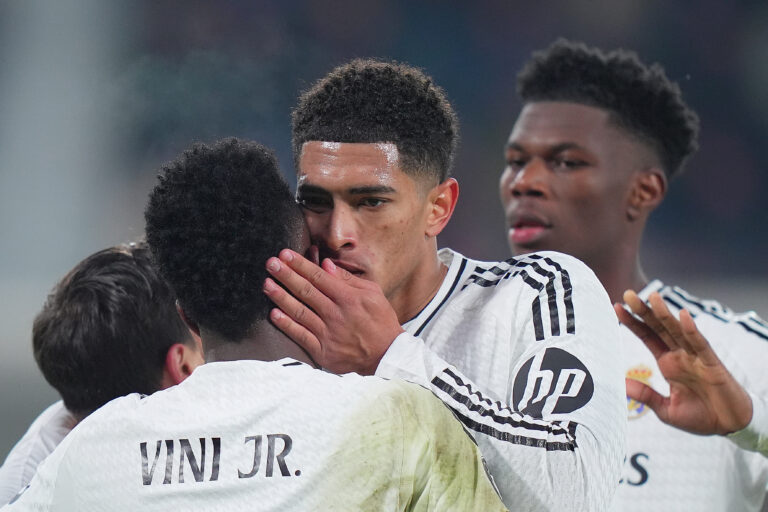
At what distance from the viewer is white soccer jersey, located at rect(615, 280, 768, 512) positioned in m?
3.18

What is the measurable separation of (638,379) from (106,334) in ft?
6.35

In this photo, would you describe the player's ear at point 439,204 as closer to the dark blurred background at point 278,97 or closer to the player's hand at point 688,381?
the player's hand at point 688,381

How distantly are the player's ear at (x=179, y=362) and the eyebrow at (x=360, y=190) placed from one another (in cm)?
50

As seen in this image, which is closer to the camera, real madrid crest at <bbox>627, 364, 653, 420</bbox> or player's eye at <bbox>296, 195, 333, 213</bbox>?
player's eye at <bbox>296, 195, 333, 213</bbox>

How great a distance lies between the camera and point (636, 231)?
12.7ft

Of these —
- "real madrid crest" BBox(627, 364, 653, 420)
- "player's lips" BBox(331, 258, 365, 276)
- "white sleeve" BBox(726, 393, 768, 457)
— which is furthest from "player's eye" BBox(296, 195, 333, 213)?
"real madrid crest" BBox(627, 364, 653, 420)

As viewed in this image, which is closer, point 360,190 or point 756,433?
point 360,190

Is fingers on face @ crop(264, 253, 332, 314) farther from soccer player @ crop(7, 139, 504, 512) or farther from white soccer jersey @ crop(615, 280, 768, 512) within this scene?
white soccer jersey @ crop(615, 280, 768, 512)

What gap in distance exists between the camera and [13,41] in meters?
7.52

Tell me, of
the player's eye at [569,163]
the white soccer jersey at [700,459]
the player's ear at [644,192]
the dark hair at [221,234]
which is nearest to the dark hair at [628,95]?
the player's ear at [644,192]

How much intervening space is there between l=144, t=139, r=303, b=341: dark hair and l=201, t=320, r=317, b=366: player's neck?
1cm

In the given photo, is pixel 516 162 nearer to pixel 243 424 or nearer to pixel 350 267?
pixel 350 267

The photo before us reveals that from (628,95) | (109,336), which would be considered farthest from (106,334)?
(628,95)

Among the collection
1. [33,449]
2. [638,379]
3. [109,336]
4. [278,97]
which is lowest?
[33,449]
